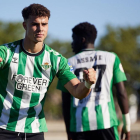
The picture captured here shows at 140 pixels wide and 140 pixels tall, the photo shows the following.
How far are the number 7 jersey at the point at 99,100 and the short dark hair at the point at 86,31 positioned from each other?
16.1 inches

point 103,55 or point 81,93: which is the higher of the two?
point 103,55

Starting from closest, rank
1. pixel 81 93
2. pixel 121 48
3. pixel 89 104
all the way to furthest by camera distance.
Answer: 1. pixel 81 93
2. pixel 89 104
3. pixel 121 48

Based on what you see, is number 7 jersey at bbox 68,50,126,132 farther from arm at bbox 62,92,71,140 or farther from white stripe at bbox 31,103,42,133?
white stripe at bbox 31,103,42,133

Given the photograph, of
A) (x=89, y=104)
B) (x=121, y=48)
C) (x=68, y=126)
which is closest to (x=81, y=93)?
(x=89, y=104)

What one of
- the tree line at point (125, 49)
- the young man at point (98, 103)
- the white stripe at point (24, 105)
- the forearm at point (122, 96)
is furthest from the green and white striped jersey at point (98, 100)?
the tree line at point (125, 49)

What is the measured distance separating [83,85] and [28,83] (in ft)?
2.49

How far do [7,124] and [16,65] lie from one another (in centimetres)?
80

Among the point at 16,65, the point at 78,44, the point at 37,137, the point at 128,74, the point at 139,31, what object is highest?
the point at 139,31

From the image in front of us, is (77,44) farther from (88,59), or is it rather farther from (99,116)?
(99,116)

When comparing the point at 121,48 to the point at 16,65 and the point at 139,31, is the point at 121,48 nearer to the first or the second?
the point at 139,31

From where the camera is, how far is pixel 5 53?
5.38 m

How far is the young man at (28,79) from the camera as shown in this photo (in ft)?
17.7

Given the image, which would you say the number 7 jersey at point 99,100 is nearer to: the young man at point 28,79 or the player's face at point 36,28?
the young man at point 28,79

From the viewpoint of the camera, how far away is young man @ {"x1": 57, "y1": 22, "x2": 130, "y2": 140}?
262 inches
